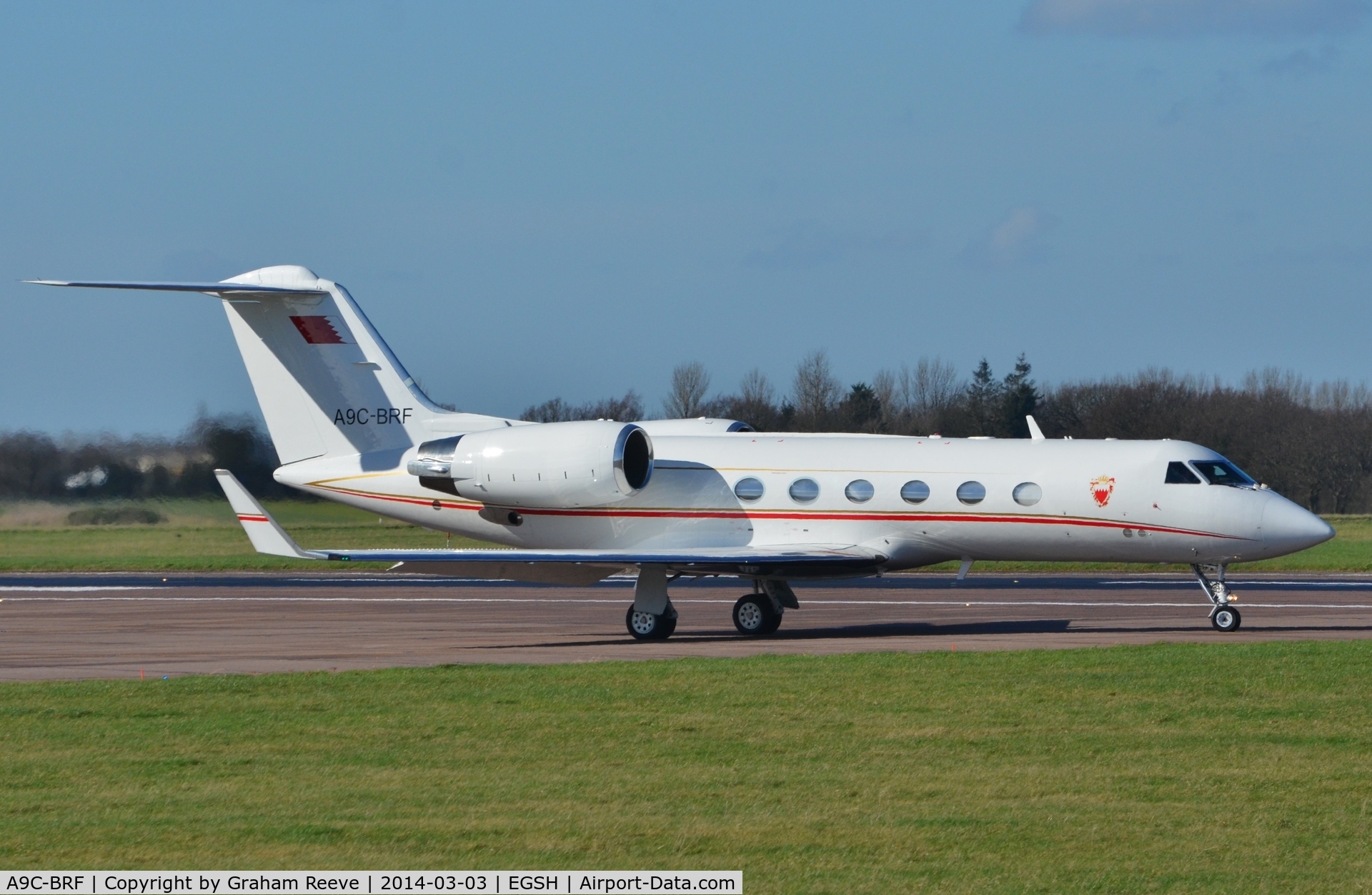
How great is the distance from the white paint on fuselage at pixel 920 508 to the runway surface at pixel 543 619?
129 cm

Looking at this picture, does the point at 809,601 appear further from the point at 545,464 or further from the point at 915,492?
the point at 545,464

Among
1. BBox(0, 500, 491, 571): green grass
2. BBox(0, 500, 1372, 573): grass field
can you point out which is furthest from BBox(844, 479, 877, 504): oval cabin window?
BBox(0, 500, 491, 571): green grass

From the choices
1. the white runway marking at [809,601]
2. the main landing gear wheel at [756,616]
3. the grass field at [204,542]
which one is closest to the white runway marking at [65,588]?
the grass field at [204,542]

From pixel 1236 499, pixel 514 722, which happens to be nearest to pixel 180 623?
pixel 514 722

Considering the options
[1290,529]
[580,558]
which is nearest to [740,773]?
[580,558]

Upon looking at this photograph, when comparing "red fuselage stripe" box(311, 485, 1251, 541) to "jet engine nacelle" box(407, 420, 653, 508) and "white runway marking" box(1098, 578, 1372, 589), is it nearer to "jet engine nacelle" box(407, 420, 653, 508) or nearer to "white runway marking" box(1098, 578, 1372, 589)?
"jet engine nacelle" box(407, 420, 653, 508)

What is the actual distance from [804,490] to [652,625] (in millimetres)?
2794

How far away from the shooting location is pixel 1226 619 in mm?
21281

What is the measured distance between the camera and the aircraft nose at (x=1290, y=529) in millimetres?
20609

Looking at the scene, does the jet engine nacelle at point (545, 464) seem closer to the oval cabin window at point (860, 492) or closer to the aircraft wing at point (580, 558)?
the aircraft wing at point (580, 558)

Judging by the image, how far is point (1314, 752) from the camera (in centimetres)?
1125

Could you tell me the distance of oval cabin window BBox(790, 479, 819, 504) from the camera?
72.0 ft

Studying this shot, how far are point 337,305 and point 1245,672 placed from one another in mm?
14180

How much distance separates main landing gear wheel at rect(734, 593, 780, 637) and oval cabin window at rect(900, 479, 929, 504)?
95.7 inches
